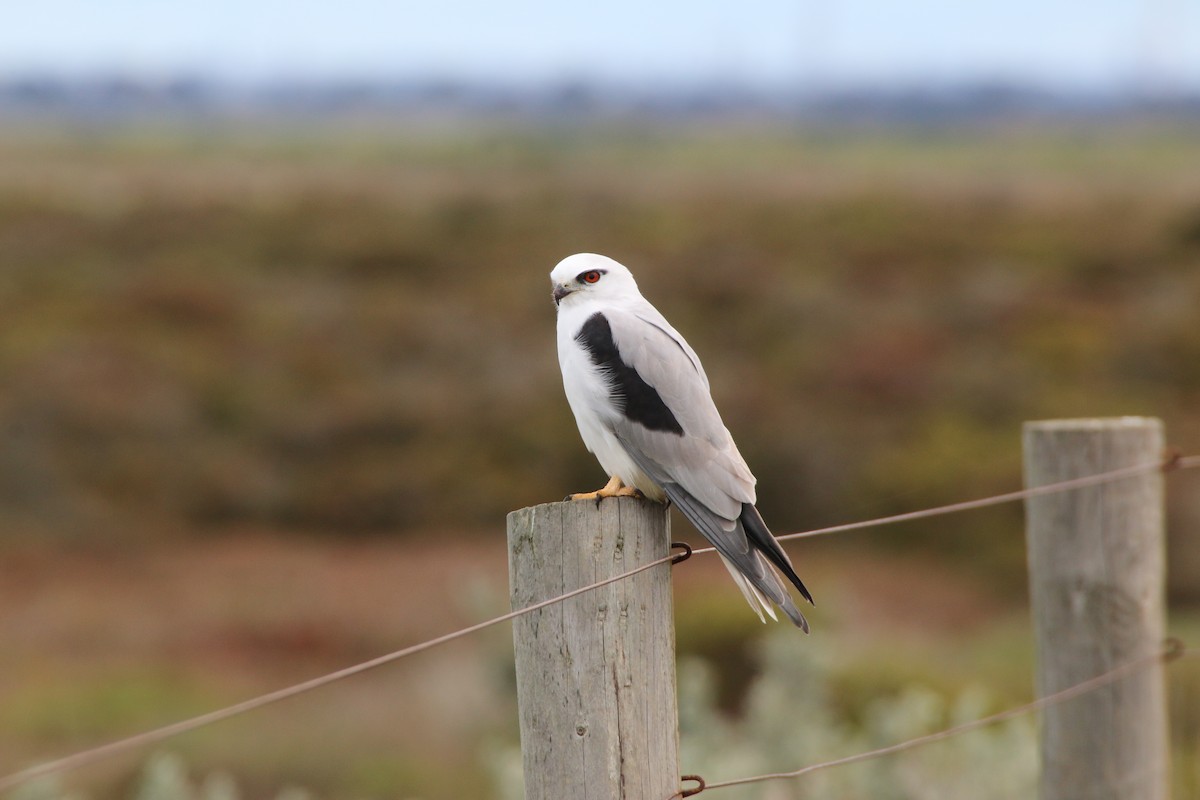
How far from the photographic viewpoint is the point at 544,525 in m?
2.43

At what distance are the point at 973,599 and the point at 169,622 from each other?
983 centimetres

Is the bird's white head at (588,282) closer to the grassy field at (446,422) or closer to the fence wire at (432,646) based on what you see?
the fence wire at (432,646)

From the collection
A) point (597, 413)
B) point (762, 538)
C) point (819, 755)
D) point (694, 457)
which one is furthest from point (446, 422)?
point (762, 538)

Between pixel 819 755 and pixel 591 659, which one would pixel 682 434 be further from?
pixel 819 755

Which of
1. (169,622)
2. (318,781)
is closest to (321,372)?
(169,622)

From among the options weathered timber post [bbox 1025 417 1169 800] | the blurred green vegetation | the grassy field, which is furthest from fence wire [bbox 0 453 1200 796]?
the blurred green vegetation

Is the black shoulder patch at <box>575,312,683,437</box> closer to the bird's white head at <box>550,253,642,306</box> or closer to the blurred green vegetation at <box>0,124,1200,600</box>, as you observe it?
the bird's white head at <box>550,253,642,306</box>

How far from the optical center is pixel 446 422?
21562mm

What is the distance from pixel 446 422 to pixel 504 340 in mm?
3516

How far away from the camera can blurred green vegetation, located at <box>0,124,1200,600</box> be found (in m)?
19.2

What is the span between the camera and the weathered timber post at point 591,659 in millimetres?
2389

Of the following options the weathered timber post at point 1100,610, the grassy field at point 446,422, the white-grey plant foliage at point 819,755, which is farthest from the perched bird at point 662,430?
the grassy field at point 446,422

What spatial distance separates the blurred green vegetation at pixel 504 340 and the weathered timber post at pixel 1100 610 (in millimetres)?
13073

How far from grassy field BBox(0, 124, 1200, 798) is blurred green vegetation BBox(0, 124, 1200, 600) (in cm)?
8
